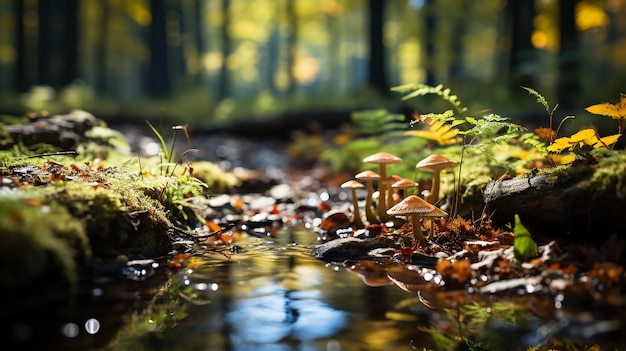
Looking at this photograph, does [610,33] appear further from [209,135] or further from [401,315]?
[401,315]

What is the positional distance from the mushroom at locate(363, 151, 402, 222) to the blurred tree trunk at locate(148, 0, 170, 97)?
75.2 ft

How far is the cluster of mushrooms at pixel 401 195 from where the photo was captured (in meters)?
4.18

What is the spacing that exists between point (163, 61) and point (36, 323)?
83.7 feet

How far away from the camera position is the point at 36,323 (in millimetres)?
2686

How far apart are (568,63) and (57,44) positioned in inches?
921

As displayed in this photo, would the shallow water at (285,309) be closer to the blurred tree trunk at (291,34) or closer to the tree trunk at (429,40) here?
the tree trunk at (429,40)

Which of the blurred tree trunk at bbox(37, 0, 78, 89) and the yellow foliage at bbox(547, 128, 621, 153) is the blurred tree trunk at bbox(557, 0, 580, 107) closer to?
the yellow foliage at bbox(547, 128, 621, 153)

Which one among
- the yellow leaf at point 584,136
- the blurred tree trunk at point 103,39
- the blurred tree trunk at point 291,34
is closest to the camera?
the yellow leaf at point 584,136

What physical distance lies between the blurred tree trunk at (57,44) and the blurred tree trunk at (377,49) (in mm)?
13395

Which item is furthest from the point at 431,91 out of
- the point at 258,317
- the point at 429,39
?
the point at 429,39

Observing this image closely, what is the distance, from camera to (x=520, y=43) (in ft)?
53.6

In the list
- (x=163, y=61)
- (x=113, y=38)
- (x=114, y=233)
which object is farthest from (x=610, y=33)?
(x=114, y=233)

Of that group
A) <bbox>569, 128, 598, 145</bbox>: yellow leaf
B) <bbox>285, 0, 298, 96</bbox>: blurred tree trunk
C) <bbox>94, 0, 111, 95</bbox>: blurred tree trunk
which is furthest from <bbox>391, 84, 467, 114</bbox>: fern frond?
<bbox>94, 0, 111, 95</bbox>: blurred tree trunk

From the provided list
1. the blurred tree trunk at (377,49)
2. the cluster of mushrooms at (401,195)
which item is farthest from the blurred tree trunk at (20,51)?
the cluster of mushrooms at (401,195)
